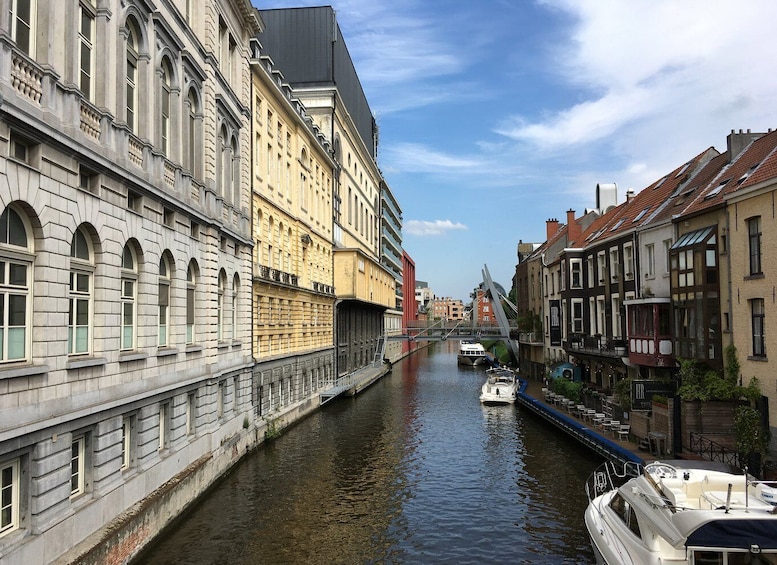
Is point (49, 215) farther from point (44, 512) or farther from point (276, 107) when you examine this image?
point (276, 107)

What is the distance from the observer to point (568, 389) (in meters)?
34.1

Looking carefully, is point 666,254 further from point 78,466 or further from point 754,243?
point 78,466

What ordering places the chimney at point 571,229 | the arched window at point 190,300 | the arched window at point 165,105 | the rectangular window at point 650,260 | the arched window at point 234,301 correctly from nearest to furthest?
1. the arched window at point 165,105
2. the arched window at point 190,300
3. the arched window at point 234,301
4. the rectangular window at point 650,260
5. the chimney at point 571,229

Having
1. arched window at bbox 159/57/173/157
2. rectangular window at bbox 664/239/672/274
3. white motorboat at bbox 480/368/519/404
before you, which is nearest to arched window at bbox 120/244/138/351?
arched window at bbox 159/57/173/157

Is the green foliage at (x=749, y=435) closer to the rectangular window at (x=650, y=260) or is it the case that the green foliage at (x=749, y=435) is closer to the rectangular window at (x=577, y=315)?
the rectangular window at (x=650, y=260)

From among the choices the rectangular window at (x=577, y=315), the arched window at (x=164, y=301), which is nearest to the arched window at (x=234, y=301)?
the arched window at (x=164, y=301)

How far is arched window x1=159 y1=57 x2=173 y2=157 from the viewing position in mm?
19219

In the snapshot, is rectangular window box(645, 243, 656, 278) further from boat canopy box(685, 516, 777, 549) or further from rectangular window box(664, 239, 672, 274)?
boat canopy box(685, 516, 777, 549)

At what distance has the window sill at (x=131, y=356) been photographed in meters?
15.6

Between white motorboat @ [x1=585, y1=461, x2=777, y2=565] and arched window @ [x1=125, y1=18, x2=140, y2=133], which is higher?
arched window @ [x1=125, y1=18, x2=140, y2=133]

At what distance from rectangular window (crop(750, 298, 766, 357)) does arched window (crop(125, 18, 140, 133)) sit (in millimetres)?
19782

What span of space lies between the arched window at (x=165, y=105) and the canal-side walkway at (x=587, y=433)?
17.6 m

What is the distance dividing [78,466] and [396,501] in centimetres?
1029

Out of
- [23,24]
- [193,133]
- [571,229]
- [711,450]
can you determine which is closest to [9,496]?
[23,24]
